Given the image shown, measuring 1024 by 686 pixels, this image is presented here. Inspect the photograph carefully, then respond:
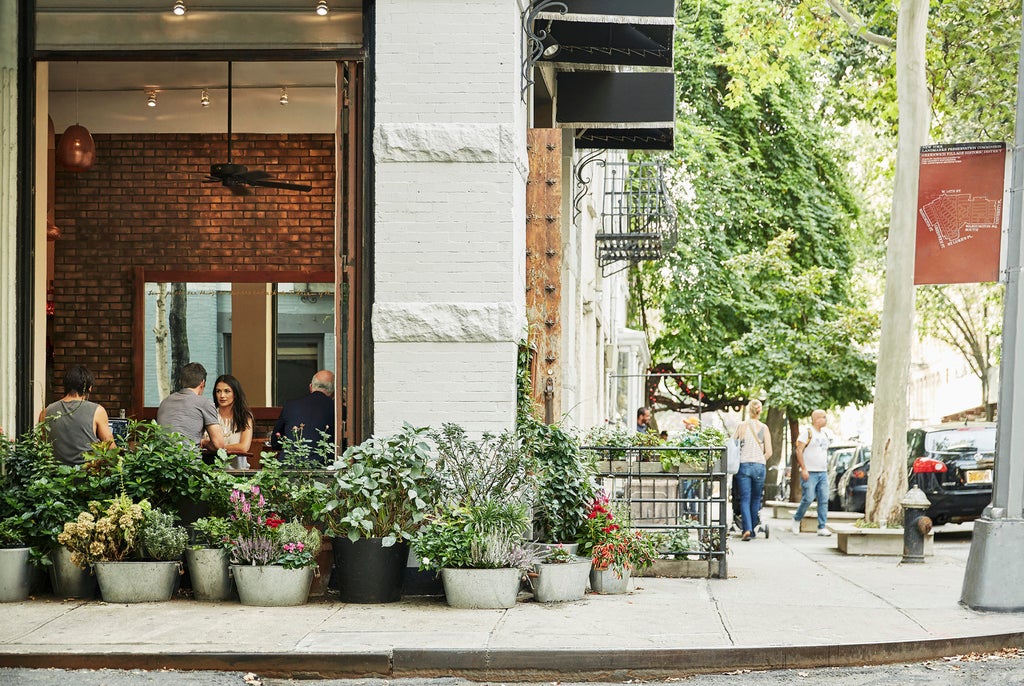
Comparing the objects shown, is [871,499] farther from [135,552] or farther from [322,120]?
[135,552]

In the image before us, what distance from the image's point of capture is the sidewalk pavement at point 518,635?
21.5ft

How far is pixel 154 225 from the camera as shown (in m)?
15.1

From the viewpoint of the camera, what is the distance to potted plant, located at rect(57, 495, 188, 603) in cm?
816

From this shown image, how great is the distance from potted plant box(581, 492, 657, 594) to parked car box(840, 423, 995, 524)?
26.4 ft

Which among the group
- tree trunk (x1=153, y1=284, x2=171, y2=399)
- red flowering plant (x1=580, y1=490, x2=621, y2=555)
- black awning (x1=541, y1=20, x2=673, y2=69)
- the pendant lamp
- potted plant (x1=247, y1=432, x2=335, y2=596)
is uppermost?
black awning (x1=541, y1=20, x2=673, y2=69)

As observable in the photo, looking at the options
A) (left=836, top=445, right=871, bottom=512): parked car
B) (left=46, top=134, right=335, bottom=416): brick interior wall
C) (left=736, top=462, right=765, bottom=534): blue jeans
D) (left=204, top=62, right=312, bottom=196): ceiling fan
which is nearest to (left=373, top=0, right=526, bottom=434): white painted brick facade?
(left=204, top=62, right=312, bottom=196): ceiling fan

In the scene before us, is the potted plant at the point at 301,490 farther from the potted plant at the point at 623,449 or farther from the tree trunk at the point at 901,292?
the tree trunk at the point at 901,292

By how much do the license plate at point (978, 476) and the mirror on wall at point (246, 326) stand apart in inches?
327

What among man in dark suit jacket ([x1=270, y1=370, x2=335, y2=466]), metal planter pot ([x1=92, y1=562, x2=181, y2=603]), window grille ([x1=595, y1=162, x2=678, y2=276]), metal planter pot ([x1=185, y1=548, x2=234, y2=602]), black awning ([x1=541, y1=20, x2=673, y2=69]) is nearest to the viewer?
metal planter pot ([x1=92, y1=562, x2=181, y2=603])

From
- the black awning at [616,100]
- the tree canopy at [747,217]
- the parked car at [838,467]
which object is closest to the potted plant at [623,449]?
the black awning at [616,100]

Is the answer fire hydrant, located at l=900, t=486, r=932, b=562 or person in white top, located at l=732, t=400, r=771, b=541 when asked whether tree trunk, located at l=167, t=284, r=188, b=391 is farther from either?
fire hydrant, located at l=900, t=486, r=932, b=562

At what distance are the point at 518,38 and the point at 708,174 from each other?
20.3 metres

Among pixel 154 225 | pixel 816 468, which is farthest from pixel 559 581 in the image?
pixel 816 468

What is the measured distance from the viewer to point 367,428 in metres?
9.19
